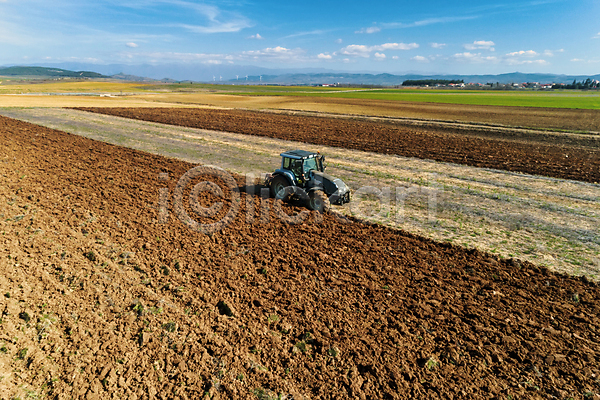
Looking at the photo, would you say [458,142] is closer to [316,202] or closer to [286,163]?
[316,202]

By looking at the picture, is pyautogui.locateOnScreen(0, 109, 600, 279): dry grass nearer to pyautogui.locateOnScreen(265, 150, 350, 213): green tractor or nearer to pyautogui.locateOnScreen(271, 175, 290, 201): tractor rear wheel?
pyautogui.locateOnScreen(265, 150, 350, 213): green tractor

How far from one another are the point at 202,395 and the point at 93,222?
7921 millimetres

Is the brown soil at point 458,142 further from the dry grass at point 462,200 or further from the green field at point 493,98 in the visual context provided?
the green field at point 493,98

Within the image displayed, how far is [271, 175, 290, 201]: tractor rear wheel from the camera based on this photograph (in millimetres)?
12769

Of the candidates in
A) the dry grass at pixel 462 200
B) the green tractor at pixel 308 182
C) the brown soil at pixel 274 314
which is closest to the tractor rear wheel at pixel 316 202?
the green tractor at pixel 308 182

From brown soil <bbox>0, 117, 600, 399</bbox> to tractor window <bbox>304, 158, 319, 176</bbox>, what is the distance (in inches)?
92.5

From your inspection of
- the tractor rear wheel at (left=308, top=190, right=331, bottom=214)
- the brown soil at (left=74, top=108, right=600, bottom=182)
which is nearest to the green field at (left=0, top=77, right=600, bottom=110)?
the brown soil at (left=74, top=108, right=600, bottom=182)

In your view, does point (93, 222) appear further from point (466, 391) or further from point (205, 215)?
point (466, 391)

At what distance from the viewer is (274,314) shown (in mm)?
7090

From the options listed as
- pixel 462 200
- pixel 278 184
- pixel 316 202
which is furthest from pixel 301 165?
pixel 462 200

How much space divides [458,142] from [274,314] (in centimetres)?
2516

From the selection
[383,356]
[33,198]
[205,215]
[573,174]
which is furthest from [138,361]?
[573,174]

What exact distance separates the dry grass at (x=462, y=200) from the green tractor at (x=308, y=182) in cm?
104

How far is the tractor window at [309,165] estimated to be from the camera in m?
12.6
